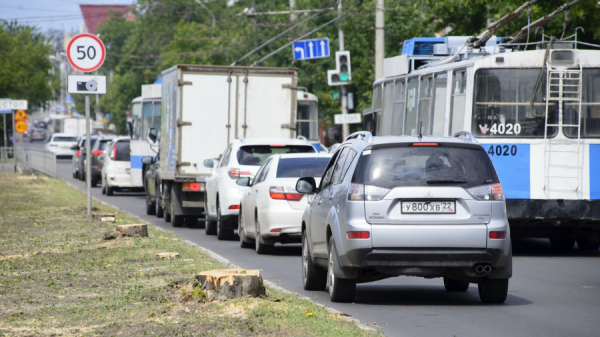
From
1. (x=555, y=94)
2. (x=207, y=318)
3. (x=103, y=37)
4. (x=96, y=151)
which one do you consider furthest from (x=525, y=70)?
(x=103, y=37)

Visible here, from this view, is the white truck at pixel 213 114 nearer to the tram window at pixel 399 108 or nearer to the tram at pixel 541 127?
the tram window at pixel 399 108

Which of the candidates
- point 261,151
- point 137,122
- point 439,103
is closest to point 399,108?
point 439,103

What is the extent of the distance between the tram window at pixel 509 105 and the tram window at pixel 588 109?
20 cm

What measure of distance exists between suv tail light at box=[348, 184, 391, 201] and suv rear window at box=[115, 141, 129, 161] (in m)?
24.3

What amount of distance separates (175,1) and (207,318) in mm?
73631

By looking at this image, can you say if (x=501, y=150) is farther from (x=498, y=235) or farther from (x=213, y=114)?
(x=213, y=114)

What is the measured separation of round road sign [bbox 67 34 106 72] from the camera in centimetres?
1944

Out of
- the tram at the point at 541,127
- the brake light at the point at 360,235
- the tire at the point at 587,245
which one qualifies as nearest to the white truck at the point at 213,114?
the tram at the point at 541,127

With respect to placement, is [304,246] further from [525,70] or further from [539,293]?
[525,70]

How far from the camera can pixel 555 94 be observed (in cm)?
1605

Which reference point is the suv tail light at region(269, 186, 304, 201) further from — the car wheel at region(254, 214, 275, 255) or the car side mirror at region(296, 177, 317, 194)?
the car side mirror at region(296, 177, 317, 194)

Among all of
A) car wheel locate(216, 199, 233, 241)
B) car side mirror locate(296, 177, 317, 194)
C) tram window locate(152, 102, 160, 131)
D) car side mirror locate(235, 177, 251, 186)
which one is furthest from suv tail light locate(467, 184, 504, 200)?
tram window locate(152, 102, 160, 131)

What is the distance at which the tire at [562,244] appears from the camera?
17.9m

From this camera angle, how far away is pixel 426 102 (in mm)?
18484
